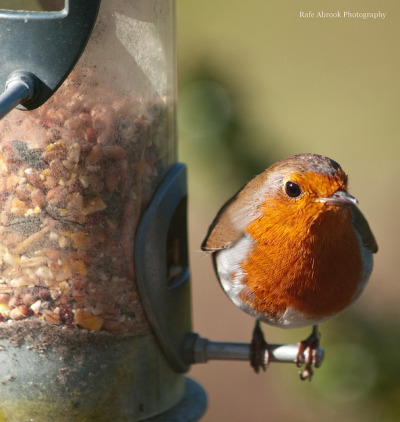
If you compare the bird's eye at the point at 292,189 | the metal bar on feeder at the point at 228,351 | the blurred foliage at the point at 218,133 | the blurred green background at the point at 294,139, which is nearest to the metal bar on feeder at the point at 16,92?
the blurred green background at the point at 294,139

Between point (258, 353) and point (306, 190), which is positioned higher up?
point (306, 190)

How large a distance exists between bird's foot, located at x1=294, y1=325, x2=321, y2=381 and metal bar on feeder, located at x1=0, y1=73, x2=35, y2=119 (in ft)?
5.18

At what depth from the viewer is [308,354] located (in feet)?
11.4

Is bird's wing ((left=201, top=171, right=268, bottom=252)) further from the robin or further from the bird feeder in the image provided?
the bird feeder

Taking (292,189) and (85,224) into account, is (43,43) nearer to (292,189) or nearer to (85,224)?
(85,224)

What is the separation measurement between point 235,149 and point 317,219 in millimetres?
529

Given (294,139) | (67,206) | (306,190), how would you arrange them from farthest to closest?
(294,139) → (306,190) → (67,206)

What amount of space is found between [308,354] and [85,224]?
1.13 meters

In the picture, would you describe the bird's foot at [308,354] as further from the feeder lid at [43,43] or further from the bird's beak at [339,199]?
the feeder lid at [43,43]

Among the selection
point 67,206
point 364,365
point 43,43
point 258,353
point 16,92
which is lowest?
point 258,353

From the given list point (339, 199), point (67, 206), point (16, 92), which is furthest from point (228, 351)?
point (16, 92)

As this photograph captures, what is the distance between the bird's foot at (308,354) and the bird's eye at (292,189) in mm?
689

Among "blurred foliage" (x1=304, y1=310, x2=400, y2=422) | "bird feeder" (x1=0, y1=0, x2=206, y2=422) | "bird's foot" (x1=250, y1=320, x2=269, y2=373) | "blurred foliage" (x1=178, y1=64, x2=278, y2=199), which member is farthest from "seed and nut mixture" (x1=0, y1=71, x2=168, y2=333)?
"blurred foliage" (x1=304, y1=310, x2=400, y2=422)

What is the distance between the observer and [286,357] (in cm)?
344
